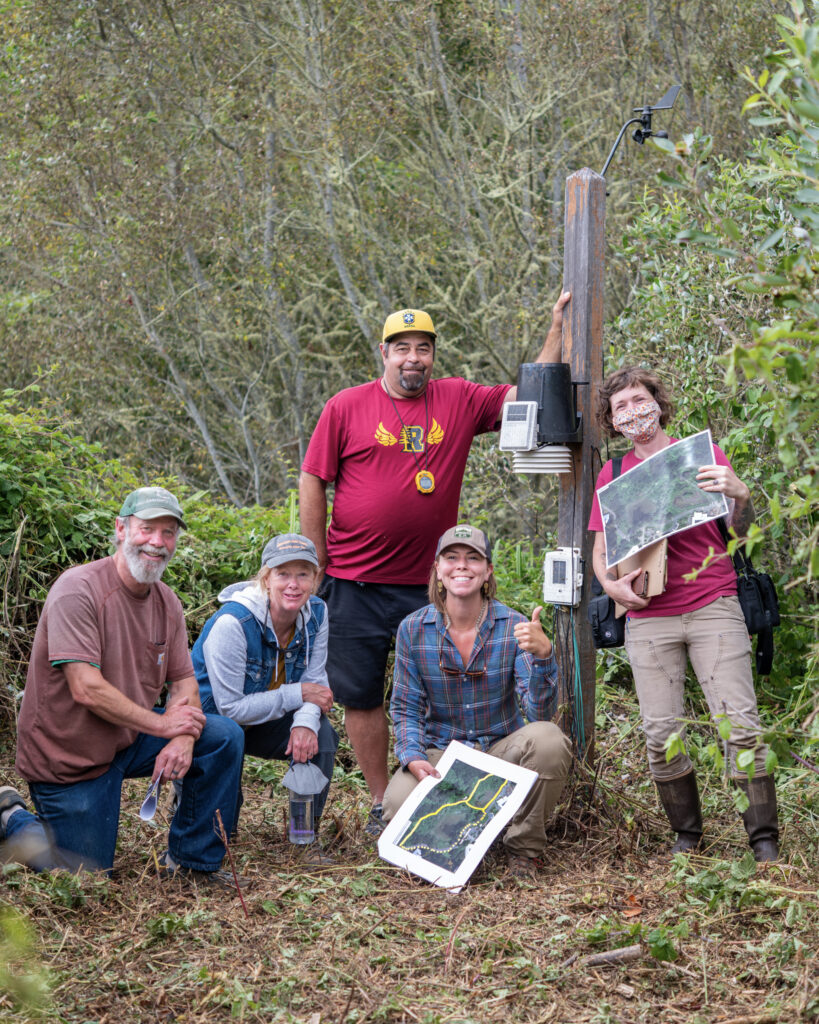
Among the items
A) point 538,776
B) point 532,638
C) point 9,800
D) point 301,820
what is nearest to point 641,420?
point 532,638

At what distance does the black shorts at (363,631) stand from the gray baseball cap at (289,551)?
402mm

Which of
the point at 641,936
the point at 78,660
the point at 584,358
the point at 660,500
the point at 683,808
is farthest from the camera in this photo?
the point at 584,358

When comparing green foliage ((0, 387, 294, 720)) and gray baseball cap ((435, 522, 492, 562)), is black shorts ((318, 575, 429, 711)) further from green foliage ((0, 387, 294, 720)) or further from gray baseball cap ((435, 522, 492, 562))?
green foliage ((0, 387, 294, 720))

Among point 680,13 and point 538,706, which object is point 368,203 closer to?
point 680,13

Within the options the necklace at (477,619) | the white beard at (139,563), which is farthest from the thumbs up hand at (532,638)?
the white beard at (139,563)

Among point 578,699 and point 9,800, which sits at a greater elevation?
point 578,699

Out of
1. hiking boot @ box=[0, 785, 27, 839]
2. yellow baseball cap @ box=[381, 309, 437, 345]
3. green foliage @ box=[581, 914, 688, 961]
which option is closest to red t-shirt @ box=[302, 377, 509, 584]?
yellow baseball cap @ box=[381, 309, 437, 345]

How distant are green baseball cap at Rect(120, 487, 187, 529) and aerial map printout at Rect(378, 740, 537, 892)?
4.84ft

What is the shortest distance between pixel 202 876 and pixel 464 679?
50.9 inches

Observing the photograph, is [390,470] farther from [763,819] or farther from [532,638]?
[763,819]

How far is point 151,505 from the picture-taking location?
4.46m

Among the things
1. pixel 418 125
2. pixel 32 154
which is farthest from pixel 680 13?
pixel 32 154

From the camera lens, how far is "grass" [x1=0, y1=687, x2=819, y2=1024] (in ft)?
10.8

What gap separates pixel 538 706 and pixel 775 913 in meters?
1.19
